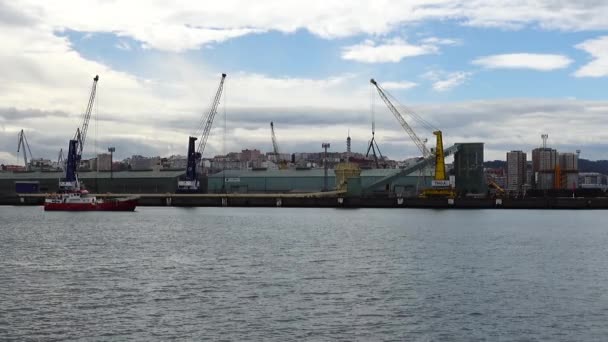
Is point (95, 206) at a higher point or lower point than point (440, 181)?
lower

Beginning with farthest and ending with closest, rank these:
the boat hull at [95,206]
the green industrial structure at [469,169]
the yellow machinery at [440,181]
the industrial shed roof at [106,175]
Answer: the industrial shed roof at [106,175], the green industrial structure at [469,169], the yellow machinery at [440,181], the boat hull at [95,206]

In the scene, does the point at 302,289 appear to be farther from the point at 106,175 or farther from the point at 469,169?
the point at 106,175

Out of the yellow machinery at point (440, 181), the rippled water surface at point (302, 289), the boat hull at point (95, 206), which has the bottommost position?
the rippled water surface at point (302, 289)

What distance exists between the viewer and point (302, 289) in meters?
35.7

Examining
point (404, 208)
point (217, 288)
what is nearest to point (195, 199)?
point (404, 208)

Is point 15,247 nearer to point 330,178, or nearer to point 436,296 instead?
point 436,296

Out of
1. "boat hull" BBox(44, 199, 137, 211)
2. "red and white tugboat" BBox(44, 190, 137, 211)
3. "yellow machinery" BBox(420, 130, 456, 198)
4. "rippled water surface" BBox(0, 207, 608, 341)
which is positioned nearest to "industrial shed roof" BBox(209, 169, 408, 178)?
"yellow machinery" BBox(420, 130, 456, 198)

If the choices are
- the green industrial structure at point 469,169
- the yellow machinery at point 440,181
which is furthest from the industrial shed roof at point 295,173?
the yellow machinery at point 440,181

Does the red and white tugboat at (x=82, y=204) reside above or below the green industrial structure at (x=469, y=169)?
below

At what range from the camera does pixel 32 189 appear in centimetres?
19062

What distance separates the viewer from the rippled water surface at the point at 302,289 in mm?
27172

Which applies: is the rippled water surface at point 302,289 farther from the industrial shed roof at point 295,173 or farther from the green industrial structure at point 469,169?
the industrial shed roof at point 295,173

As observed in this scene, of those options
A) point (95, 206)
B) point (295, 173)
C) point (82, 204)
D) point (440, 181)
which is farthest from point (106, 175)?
point (440, 181)

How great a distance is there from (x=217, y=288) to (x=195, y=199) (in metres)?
131
